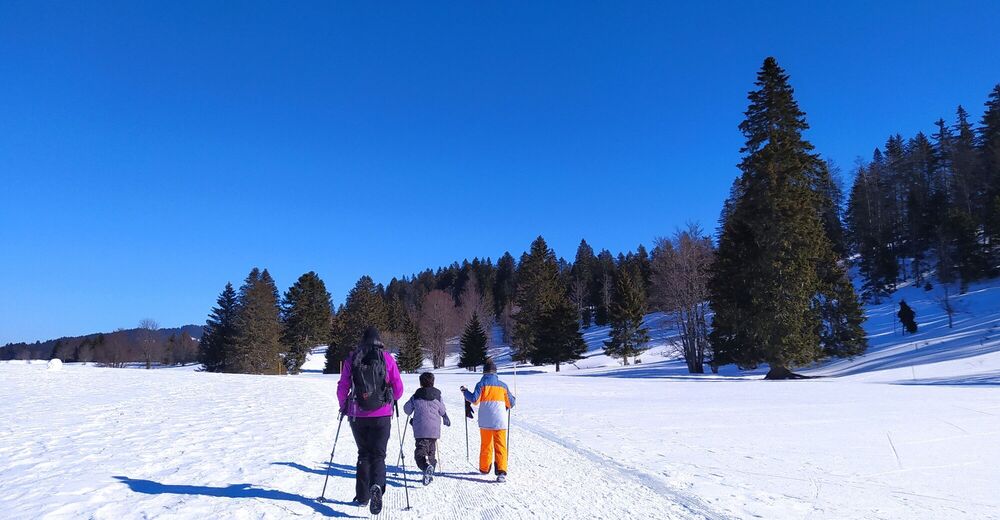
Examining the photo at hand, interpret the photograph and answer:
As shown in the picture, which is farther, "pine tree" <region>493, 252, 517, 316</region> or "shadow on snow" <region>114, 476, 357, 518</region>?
"pine tree" <region>493, 252, 517, 316</region>

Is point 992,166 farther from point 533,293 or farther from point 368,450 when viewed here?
point 368,450

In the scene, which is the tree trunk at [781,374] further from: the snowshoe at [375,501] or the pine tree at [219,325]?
the pine tree at [219,325]

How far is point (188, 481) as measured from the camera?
22.1 ft

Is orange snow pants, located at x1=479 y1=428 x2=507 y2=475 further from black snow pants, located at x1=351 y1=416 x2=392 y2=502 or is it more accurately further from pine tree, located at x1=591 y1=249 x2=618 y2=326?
pine tree, located at x1=591 y1=249 x2=618 y2=326

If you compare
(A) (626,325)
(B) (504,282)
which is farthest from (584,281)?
(A) (626,325)

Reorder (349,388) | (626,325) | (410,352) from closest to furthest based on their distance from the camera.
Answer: (349,388), (626,325), (410,352)

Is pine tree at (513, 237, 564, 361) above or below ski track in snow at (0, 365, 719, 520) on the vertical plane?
above

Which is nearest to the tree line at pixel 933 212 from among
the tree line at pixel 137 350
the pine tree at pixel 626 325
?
the pine tree at pixel 626 325

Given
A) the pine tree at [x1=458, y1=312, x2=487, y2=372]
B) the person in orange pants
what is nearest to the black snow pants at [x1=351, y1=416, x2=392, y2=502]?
the person in orange pants

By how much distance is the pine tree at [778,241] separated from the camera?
1034 inches

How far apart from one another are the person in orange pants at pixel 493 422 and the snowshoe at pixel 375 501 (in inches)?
74.3

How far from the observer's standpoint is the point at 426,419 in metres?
7.36

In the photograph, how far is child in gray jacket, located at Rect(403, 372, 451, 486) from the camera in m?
7.30

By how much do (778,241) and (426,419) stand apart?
82.4ft
